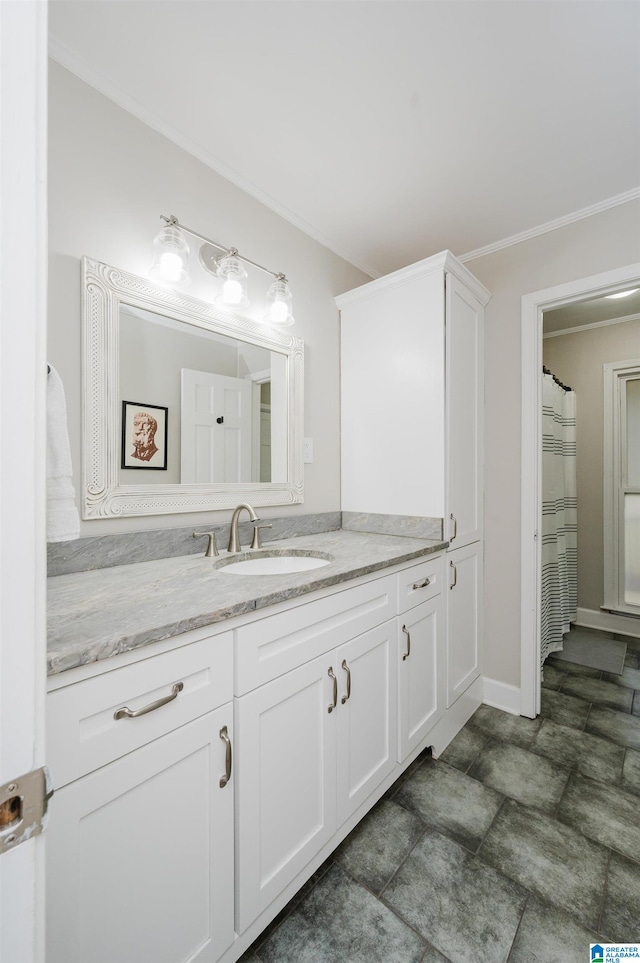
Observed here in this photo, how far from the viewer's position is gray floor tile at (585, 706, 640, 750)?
1926mm

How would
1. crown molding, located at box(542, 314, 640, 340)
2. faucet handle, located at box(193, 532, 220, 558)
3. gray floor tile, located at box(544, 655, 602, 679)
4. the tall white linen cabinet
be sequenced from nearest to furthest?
faucet handle, located at box(193, 532, 220, 558) < the tall white linen cabinet < gray floor tile, located at box(544, 655, 602, 679) < crown molding, located at box(542, 314, 640, 340)

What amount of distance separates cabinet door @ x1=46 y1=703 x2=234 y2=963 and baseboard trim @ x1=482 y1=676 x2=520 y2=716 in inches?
67.2

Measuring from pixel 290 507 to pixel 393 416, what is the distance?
2.18 ft

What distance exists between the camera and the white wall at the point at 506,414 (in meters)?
2.10

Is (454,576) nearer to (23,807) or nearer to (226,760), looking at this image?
(226,760)

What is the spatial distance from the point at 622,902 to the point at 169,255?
244 cm

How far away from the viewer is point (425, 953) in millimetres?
1063

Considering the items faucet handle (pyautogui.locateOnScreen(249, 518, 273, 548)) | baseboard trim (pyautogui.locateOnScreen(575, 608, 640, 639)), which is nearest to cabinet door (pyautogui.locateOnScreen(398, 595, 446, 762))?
faucet handle (pyautogui.locateOnScreen(249, 518, 273, 548))

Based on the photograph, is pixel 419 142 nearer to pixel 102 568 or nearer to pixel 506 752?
pixel 102 568

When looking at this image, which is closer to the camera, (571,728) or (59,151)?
(59,151)

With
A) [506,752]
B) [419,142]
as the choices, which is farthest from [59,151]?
[506,752]

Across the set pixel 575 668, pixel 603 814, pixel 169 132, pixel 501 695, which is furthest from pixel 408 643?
pixel 169 132

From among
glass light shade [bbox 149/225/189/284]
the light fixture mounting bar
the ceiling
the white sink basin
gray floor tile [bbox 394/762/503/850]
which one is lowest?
gray floor tile [bbox 394/762/503/850]

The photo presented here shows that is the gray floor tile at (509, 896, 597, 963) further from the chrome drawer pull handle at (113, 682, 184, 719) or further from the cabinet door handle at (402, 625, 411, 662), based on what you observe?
the chrome drawer pull handle at (113, 682, 184, 719)
